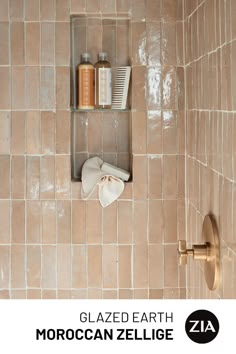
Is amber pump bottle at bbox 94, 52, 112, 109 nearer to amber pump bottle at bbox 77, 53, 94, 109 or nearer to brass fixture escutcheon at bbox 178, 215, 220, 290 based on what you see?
amber pump bottle at bbox 77, 53, 94, 109

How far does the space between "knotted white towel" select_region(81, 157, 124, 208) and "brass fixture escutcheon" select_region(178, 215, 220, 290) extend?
0.58 meters

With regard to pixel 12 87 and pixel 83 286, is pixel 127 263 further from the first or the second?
pixel 12 87

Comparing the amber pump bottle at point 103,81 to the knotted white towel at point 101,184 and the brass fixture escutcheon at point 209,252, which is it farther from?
the brass fixture escutcheon at point 209,252

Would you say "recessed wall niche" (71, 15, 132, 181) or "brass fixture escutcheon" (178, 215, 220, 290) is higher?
"recessed wall niche" (71, 15, 132, 181)

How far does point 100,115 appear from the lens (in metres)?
2.34

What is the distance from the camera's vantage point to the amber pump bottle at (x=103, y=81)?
2.26 metres

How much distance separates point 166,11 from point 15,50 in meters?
0.48

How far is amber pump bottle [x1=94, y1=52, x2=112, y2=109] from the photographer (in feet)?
7.43

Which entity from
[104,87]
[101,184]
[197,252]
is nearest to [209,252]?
[197,252]

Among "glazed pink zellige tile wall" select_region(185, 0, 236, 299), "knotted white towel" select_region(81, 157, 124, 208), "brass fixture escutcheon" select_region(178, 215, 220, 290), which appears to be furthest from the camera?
"knotted white towel" select_region(81, 157, 124, 208)

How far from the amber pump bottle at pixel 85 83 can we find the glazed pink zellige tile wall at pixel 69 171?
40 millimetres

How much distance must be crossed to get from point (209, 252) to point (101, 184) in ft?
2.15


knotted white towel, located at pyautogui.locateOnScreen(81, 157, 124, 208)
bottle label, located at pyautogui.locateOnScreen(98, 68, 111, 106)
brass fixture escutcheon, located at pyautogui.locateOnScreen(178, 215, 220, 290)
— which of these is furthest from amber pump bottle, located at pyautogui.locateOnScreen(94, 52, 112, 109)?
brass fixture escutcheon, located at pyautogui.locateOnScreen(178, 215, 220, 290)
